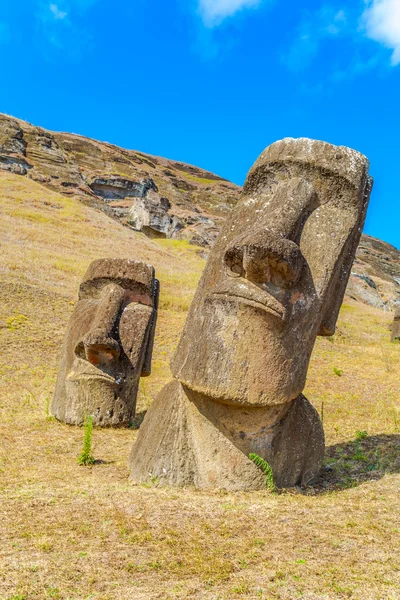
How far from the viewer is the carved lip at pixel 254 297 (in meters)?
4.59

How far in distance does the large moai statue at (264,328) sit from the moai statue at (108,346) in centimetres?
253

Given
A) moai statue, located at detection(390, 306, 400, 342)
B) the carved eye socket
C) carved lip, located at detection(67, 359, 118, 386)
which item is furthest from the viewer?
moai statue, located at detection(390, 306, 400, 342)

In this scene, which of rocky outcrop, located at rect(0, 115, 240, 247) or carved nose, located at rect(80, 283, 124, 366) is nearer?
carved nose, located at rect(80, 283, 124, 366)

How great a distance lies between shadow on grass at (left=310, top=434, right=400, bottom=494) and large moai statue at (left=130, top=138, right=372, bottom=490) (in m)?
0.27

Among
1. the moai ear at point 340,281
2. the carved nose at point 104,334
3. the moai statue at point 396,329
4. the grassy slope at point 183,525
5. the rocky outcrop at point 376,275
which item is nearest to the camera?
the grassy slope at point 183,525

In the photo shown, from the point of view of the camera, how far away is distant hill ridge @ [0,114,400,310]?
48900mm

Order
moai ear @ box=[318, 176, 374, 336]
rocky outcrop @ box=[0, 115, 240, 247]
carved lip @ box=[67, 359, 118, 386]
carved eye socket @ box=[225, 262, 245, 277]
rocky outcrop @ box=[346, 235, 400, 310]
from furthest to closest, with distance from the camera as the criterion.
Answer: rocky outcrop @ box=[0, 115, 240, 247] → rocky outcrop @ box=[346, 235, 400, 310] → carved lip @ box=[67, 359, 118, 386] → moai ear @ box=[318, 176, 374, 336] → carved eye socket @ box=[225, 262, 245, 277]

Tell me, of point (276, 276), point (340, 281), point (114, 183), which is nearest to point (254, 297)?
point (276, 276)

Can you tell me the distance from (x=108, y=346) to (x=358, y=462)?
136 inches

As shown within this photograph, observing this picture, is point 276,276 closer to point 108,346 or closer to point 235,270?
point 235,270

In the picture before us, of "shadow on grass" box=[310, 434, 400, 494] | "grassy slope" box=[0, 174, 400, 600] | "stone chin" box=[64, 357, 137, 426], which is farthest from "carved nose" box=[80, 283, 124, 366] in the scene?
"shadow on grass" box=[310, 434, 400, 494]

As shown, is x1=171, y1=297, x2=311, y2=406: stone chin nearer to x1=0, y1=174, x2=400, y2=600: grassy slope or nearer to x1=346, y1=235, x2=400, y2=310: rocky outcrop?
x1=0, y1=174, x2=400, y2=600: grassy slope

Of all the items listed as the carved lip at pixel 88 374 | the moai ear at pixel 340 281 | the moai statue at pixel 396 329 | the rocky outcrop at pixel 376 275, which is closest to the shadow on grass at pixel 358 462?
the moai ear at pixel 340 281

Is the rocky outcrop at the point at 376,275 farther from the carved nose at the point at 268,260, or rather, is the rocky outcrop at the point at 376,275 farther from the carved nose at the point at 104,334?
the carved nose at the point at 268,260
